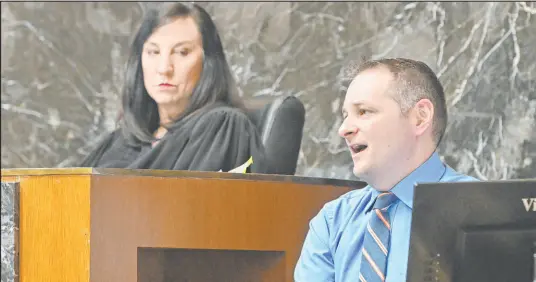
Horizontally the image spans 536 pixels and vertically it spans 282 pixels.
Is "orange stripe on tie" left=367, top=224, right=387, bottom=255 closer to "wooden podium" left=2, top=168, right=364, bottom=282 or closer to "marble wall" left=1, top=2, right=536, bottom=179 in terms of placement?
"wooden podium" left=2, top=168, right=364, bottom=282

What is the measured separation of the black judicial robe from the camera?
286 cm

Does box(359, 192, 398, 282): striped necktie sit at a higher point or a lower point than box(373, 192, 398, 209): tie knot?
lower

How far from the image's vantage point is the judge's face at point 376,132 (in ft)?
6.31

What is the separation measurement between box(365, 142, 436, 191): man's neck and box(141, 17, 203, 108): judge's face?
1.29 m

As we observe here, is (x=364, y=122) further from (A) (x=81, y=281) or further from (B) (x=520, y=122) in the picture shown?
(B) (x=520, y=122)

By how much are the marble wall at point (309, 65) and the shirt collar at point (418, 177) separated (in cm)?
146

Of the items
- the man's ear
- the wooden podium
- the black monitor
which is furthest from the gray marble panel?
the black monitor

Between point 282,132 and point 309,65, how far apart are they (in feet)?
3.10

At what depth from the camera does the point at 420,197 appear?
1.43 meters

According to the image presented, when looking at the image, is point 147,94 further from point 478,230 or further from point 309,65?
point 478,230

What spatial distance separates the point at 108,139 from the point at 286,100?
1.94 ft

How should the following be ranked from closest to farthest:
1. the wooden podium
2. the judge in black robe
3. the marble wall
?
1. the wooden podium
2. the judge in black robe
3. the marble wall

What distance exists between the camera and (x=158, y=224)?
2.30m

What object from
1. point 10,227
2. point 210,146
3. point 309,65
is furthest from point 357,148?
point 309,65
